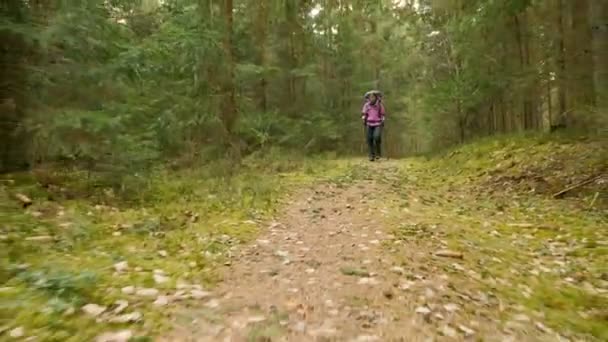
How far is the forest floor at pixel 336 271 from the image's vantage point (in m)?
2.98

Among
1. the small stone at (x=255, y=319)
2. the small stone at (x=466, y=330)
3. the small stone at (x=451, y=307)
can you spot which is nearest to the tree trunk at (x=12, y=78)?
the small stone at (x=255, y=319)

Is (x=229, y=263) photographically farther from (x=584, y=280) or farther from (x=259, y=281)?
(x=584, y=280)

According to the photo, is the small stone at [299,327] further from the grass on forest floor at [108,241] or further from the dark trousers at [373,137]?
the dark trousers at [373,137]

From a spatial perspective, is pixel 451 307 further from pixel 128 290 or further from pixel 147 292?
pixel 128 290

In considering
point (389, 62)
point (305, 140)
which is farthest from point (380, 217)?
point (389, 62)

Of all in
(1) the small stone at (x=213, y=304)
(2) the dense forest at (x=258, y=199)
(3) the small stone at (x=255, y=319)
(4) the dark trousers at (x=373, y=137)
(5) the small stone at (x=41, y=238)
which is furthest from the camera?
(4) the dark trousers at (x=373, y=137)

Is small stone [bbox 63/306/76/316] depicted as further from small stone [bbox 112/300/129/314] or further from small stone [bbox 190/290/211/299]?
small stone [bbox 190/290/211/299]

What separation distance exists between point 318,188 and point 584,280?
17.0 ft

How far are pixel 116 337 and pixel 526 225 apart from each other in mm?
5117

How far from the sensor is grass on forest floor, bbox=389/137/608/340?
12.1ft

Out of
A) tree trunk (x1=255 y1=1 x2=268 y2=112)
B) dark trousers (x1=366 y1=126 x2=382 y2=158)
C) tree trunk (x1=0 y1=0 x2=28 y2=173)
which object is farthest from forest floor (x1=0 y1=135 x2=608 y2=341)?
dark trousers (x1=366 y1=126 x2=382 y2=158)

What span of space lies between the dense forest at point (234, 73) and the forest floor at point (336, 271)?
1639 millimetres

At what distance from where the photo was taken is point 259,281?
12.7 feet

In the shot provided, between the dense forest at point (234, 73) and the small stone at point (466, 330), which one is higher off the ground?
the dense forest at point (234, 73)
